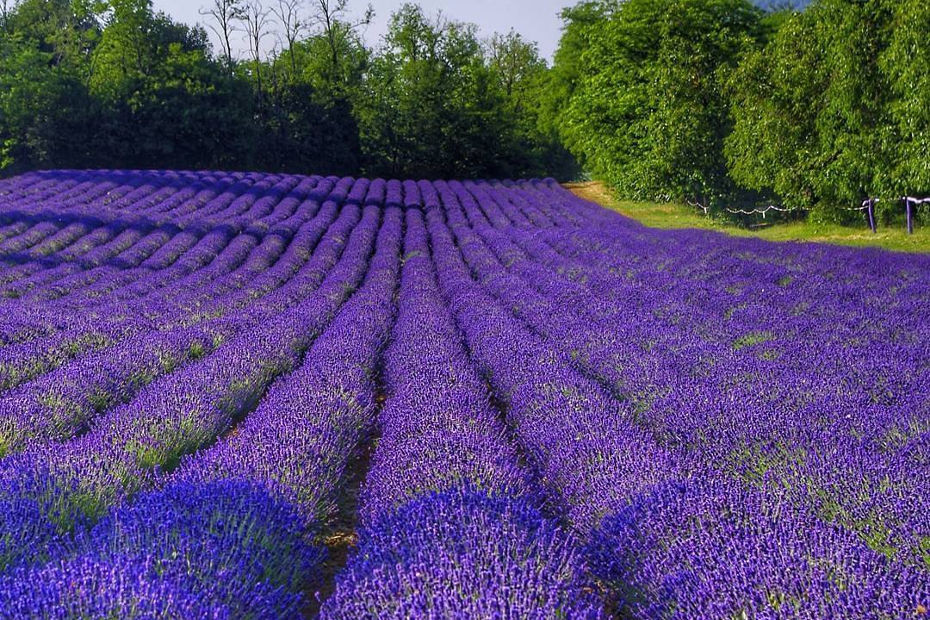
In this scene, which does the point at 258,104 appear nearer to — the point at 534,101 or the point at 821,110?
the point at 534,101

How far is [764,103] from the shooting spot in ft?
50.4

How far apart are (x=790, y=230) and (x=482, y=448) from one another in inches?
599

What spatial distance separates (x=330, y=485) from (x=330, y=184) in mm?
23399

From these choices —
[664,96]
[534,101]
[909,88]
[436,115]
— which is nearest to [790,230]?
[909,88]

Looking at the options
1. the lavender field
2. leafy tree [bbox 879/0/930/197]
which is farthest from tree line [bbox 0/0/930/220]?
the lavender field

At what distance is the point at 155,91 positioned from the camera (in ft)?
100

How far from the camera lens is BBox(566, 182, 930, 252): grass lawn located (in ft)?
42.4

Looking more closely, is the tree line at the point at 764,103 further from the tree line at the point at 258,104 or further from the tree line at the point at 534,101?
the tree line at the point at 258,104

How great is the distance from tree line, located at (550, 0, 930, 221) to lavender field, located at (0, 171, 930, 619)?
4324 mm

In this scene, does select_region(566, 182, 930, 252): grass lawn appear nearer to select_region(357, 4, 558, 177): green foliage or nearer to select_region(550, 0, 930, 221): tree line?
select_region(550, 0, 930, 221): tree line

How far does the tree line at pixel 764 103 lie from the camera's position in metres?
11.9

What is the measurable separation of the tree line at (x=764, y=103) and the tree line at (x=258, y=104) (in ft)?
34.9

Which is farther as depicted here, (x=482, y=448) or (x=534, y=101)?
(x=534, y=101)

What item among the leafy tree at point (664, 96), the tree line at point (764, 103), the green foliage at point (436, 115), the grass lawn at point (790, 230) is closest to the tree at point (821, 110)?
the tree line at point (764, 103)
